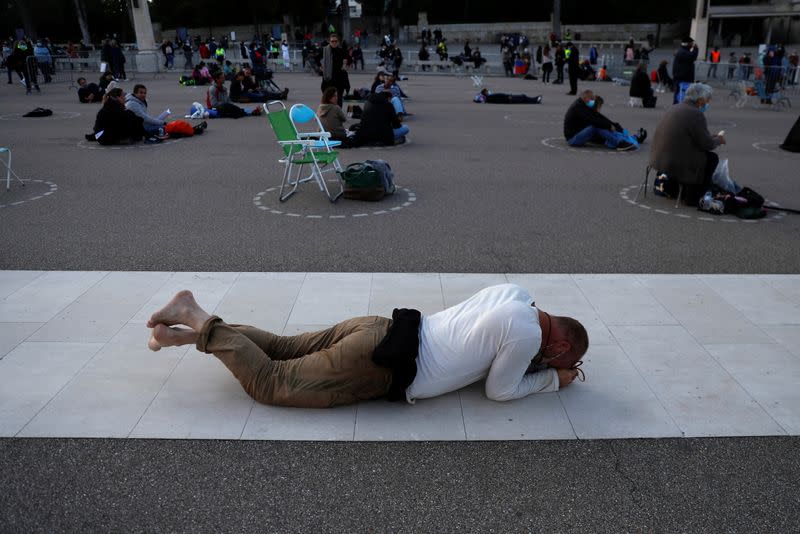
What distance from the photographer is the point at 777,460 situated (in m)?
3.50

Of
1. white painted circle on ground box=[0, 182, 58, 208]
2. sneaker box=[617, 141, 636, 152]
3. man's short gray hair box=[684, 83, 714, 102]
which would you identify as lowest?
sneaker box=[617, 141, 636, 152]

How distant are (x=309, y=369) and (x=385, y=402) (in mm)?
528

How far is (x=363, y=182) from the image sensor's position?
8.64 meters

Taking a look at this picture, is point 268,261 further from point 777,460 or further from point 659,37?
point 659,37

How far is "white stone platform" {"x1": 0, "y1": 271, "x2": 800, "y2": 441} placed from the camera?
377 cm

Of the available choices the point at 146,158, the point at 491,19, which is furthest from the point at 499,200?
the point at 491,19

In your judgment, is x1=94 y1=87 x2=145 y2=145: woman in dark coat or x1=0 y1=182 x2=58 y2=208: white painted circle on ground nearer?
x1=0 y1=182 x2=58 y2=208: white painted circle on ground

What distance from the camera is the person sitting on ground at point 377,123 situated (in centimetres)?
1245

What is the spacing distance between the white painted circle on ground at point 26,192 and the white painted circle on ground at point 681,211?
8086 mm

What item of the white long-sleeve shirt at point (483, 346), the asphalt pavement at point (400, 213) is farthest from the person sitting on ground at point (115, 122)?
the white long-sleeve shirt at point (483, 346)

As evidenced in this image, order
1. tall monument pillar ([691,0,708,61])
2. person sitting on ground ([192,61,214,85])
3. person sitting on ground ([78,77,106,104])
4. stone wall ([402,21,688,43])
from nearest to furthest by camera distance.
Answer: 1. person sitting on ground ([78,77,106,104])
2. person sitting on ground ([192,61,214,85])
3. tall monument pillar ([691,0,708,61])
4. stone wall ([402,21,688,43])

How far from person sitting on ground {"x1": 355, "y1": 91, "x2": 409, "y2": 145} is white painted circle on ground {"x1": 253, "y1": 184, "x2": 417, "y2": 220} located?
3286 millimetres

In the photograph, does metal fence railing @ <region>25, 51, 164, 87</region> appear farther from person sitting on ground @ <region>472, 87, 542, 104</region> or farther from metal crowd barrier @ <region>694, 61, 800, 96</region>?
metal crowd barrier @ <region>694, 61, 800, 96</region>

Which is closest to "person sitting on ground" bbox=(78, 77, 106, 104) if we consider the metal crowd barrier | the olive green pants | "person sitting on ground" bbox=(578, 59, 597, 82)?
the olive green pants
